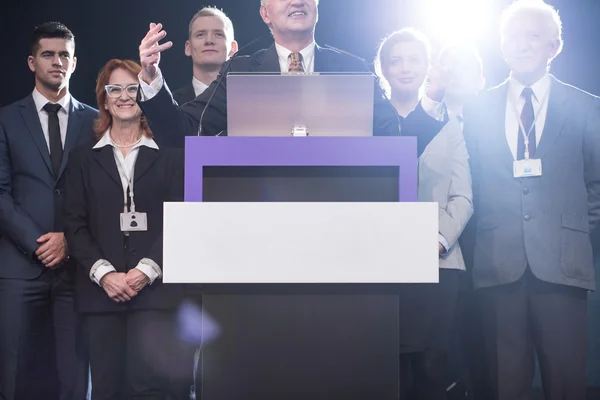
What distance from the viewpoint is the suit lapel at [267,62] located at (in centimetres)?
234

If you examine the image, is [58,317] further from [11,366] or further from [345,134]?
[345,134]

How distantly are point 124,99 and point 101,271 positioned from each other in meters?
0.72

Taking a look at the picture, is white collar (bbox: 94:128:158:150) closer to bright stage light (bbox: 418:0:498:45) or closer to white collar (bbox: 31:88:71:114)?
white collar (bbox: 31:88:71:114)

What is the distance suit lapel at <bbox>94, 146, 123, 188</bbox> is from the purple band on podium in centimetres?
129

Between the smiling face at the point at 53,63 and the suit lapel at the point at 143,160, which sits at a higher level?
the smiling face at the point at 53,63

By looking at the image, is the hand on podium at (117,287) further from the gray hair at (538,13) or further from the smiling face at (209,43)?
the gray hair at (538,13)

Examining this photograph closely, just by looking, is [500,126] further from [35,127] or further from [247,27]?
[247,27]

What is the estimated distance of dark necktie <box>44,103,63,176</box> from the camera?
10.3ft

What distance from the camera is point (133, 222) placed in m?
2.75

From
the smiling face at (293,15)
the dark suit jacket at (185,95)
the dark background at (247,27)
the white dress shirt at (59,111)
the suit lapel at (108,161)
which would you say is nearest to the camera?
the smiling face at (293,15)

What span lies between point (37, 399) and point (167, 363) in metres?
0.93

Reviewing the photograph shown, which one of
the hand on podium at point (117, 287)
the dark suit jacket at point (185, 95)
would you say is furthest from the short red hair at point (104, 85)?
the hand on podium at point (117, 287)

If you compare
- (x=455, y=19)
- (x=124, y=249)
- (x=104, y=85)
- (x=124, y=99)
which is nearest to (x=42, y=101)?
(x=104, y=85)

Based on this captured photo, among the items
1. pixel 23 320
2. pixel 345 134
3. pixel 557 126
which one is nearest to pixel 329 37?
pixel 557 126
